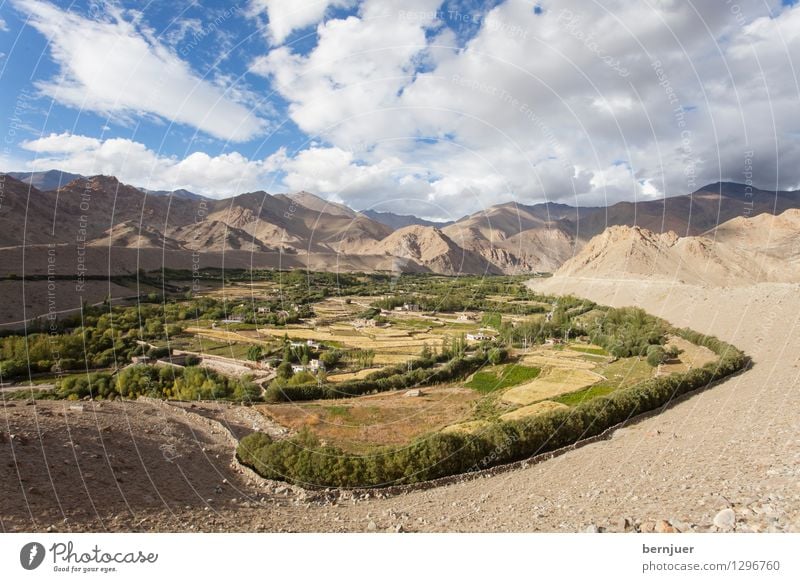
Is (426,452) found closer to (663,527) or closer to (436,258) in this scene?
(663,527)

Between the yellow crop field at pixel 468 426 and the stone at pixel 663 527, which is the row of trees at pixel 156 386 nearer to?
the yellow crop field at pixel 468 426

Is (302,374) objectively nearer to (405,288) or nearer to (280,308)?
(280,308)

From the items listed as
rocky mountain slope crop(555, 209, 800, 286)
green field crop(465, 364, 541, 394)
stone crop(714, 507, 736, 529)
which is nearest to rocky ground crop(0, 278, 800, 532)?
stone crop(714, 507, 736, 529)

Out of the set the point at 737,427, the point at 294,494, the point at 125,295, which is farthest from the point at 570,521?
the point at 125,295

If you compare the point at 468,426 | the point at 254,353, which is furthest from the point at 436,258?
the point at 468,426
